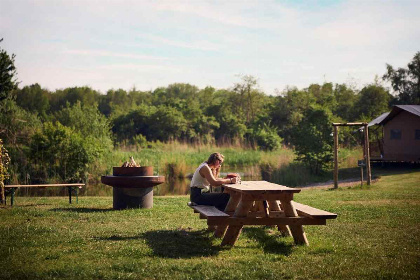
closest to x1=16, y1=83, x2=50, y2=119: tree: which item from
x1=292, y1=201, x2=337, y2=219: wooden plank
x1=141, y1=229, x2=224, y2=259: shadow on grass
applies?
x1=141, y1=229, x2=224, y2=259: shadow on grass

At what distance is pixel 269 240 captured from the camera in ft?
26.8

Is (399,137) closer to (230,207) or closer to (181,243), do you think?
(230,207)

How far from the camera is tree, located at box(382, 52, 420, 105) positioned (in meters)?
54.8

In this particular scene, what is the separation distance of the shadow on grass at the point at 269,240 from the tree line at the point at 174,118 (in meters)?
13.5

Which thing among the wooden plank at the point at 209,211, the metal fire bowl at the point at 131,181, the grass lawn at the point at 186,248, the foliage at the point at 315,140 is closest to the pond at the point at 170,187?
the foliage at the point at 315,140

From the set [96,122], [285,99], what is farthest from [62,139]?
[285,99]

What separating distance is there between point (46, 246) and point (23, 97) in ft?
165

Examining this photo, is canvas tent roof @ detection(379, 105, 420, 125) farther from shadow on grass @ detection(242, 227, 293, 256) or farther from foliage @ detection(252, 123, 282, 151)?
shadow on grass @ detection(242, 227, 293, 256)

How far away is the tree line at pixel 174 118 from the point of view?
70.2ft

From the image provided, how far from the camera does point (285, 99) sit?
50906mm

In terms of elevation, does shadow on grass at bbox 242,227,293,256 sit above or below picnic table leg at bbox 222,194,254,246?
below

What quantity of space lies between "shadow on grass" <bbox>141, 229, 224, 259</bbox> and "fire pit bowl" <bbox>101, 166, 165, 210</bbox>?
9.30ft

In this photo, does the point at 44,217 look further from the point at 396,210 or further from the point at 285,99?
the point at 285,99

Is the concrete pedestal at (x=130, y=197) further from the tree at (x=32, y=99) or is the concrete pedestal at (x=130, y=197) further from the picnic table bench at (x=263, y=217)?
the tree at (x=32, y=99)
